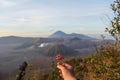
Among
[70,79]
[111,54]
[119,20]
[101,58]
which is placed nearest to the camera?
[70,79]

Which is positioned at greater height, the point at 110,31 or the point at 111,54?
the point at 110,31

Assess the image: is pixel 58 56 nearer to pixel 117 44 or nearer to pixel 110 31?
pixel 117 44

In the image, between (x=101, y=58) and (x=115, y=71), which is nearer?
(x=115, y=71)

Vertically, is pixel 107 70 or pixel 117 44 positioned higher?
pixel 117 44

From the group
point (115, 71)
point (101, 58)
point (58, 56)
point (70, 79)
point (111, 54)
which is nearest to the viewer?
point (70, 79)

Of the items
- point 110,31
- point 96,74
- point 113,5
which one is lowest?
point 96,74

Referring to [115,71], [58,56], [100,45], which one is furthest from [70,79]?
[100,45]

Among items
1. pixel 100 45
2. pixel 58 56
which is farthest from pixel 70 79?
pixel 100 45

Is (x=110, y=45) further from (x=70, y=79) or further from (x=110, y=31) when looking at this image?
(x=70, y=79)

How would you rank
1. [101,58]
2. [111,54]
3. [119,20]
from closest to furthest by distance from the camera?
[111,54], [101,58], [119,20]
